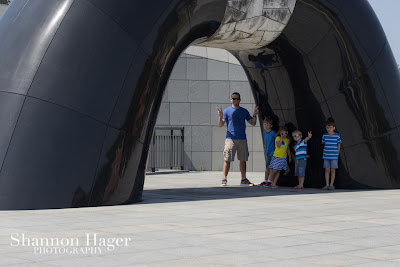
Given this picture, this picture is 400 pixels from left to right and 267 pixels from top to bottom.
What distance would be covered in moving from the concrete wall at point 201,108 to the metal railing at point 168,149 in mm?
199

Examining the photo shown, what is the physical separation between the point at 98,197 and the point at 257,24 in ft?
13.7

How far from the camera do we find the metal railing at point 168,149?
20.5 metres

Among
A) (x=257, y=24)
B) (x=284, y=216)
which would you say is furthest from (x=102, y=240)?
(x=257, y=24)

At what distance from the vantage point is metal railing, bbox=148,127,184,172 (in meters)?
20.5

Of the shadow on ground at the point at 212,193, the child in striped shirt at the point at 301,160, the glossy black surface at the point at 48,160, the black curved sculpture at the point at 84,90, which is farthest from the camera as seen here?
the child in striped shirt at the point at 301,160

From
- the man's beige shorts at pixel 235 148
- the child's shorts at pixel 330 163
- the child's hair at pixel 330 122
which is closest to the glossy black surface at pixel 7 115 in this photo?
the man's beige shorts at pixel 235 148

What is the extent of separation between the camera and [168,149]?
67.7ft

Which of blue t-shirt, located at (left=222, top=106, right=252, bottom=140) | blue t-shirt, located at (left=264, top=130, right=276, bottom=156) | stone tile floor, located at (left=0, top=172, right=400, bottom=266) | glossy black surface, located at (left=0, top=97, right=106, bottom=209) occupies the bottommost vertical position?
stone tile floor, located at (left=0, top=172, right=400, bottom=266)

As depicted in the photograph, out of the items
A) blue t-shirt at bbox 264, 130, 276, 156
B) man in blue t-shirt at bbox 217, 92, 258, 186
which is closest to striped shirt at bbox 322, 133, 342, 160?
blue t-shirt at bbox 264, 130, 276, 156

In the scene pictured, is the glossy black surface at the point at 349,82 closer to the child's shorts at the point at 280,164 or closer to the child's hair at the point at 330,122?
the child's hair at the point at 330,122

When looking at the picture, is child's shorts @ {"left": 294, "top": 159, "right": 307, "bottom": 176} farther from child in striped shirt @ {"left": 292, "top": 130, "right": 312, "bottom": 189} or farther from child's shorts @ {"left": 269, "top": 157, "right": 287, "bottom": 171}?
child's shorts @ {"left": 269, "top": 157, "right": 287, "bottom": 171}

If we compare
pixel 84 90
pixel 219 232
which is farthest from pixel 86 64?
pixel 219 232

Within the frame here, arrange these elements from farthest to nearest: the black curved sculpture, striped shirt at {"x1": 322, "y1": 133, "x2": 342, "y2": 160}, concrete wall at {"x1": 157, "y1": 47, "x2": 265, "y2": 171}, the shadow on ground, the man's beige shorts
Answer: concrete wall at {"x1": 157, "y1": 47, "x2": 265, "y2": 171}, the man's beige shorts, striped shirt at {"x1": 322, "y1": 133, "x2": 342, "y2": 160}, the shadow on ground, the black curved sculpture

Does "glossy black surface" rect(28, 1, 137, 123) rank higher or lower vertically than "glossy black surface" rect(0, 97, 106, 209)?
higher
